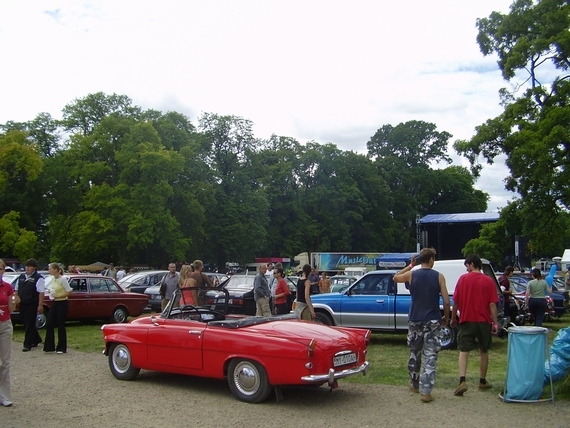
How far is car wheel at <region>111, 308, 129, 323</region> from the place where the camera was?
57.4ft

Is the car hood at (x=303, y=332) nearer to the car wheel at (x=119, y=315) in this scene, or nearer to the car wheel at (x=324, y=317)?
the car wheel at (x=324, y=317)

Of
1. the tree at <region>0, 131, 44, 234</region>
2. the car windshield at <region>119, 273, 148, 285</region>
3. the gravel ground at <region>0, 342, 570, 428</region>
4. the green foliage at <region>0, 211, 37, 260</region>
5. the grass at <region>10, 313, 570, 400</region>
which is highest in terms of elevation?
the tree at <region>0, 131, 44, 234</region>

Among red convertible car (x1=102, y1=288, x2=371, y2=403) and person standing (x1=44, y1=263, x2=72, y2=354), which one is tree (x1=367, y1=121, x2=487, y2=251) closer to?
person standing (x1=44, y1=263, x2=72, y2=354)

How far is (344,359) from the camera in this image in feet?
24.7

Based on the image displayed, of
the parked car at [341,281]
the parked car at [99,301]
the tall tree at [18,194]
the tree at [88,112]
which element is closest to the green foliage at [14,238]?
the tall tree at [18,194]

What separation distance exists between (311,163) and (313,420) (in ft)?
196

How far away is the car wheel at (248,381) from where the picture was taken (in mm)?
7410

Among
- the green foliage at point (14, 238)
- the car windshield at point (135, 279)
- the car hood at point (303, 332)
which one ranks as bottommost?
the car windshield at point (135, 279)

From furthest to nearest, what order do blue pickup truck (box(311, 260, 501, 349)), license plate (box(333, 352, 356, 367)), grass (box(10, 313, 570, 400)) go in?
blue pickup truck (box(311, 260, 501, 349)) < grass (box(10, 313, 570, 400)) < license plate (box(333, 352, 356, 367))

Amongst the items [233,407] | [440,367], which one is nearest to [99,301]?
[440,367]

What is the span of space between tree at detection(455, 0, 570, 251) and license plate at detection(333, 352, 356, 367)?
16.1m

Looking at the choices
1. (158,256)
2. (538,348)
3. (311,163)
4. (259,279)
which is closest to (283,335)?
(538,348)

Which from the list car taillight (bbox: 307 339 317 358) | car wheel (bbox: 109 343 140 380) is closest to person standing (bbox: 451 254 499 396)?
car taillight (bbox: 307 339 317 358)

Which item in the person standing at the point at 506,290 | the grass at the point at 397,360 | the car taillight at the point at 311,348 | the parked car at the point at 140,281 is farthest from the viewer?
the parked car at the point at 140,281
